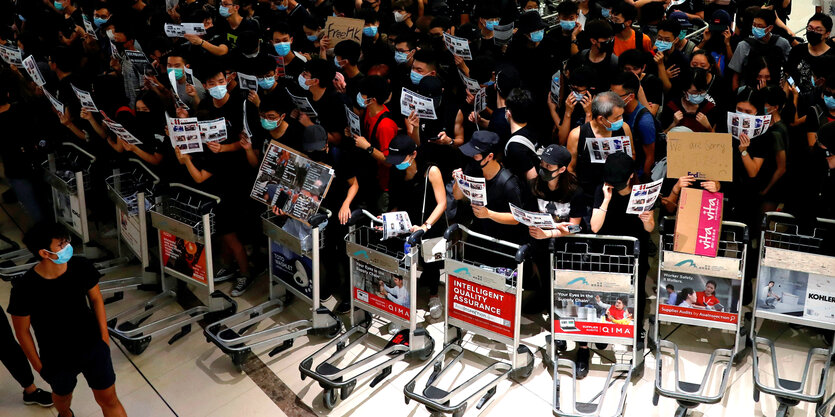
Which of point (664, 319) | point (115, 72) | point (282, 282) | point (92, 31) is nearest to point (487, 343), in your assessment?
point (664, 319)

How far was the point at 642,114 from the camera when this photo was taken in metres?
6.02

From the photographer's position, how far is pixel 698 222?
5.34m

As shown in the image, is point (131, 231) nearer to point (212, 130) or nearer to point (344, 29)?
point (212, 130)

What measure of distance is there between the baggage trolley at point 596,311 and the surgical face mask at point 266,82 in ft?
10.2

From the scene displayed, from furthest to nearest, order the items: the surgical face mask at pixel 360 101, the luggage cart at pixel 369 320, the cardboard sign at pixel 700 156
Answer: the surgical face mask at pixel 360 101
the luggage cart at pixel 369 320
the cardboard sign at pixel 700 156

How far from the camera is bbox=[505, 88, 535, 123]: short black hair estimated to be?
5.93m

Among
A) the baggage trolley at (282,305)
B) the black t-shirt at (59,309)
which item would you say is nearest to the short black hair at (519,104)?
the baggage trolley at (282,305)

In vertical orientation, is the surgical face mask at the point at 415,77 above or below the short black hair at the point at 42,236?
above

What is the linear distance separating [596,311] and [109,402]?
348cm

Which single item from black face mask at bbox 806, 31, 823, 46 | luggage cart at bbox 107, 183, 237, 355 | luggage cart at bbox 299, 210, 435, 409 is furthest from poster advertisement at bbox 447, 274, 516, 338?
black face mask at bbox 806, 31, 823, 46

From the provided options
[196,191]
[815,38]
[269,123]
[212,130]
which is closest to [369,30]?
[269,123]

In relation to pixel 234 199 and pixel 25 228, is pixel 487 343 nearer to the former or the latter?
pixel 234 199

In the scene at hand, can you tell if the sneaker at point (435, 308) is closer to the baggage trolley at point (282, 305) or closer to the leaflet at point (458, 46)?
the baggage trolley at point (282, 305)

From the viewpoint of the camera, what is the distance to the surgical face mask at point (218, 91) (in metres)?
6.70
